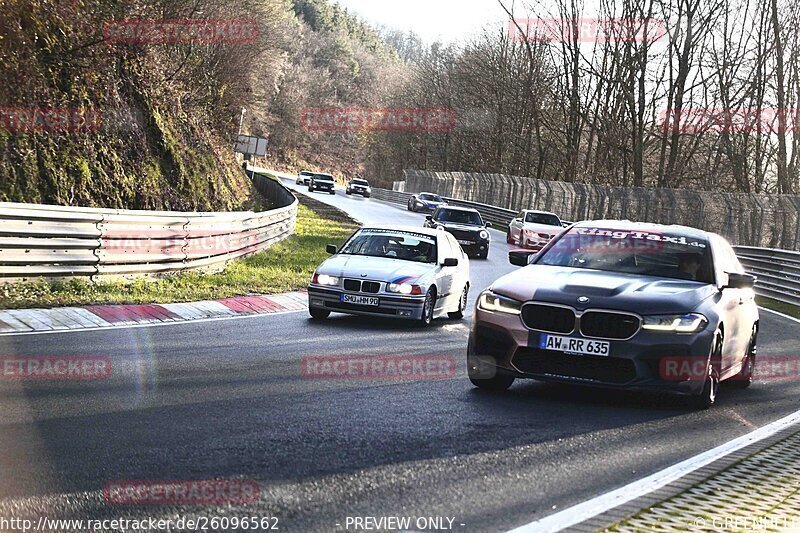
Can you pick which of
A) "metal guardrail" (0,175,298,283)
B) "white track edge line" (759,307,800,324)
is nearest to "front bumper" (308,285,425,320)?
"metal guardrail" (0,175,298,283)

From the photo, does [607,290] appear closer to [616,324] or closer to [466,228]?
[616,324]

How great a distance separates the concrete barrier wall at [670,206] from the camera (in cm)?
3142

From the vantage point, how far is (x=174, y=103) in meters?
31.0

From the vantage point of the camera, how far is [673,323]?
856 centimetres

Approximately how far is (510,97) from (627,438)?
7077 centimetres

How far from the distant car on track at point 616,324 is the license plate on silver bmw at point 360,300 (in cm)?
456

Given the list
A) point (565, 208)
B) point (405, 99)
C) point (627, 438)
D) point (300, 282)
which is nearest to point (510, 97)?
point (565, 208)

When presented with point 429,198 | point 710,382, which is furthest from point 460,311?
point 429,198

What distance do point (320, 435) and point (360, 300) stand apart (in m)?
7.42

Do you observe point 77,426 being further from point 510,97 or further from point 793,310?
point 510,97

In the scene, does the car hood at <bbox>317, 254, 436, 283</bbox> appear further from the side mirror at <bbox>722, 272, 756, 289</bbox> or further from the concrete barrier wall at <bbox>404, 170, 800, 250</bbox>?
the concrete barrier wall at <bbox>404, 170, 800, 250</bbox>

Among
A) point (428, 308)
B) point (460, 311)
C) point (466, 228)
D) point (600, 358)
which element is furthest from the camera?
point (466, 228)

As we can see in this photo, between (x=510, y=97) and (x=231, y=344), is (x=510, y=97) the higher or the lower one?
the higher one

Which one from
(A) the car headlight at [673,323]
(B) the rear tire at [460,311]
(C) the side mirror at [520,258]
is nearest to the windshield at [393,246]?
(B) the rear tire at [460,311]
